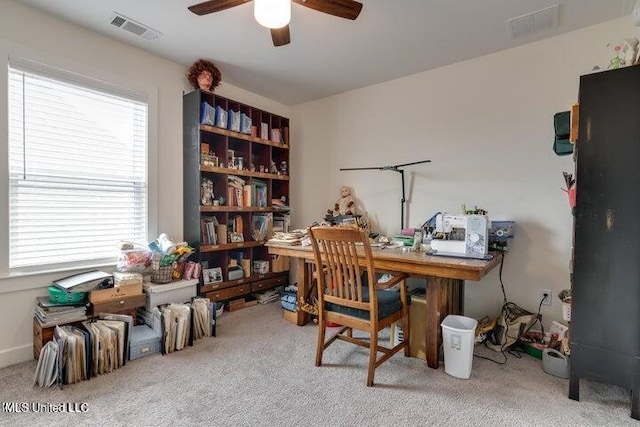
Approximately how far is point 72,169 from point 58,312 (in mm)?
1047

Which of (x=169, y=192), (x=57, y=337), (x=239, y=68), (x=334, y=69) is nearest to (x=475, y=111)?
(x=334, y=69)

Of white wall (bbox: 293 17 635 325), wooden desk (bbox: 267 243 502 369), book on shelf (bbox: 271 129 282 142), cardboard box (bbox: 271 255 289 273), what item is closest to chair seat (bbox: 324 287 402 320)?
wooden desk (bbox: 267 243 502 369)

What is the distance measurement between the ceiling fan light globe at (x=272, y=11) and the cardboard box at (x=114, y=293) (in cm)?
206

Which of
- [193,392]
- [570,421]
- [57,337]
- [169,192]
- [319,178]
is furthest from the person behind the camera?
[319,178]

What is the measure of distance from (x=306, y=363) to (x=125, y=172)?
2164 millimetres

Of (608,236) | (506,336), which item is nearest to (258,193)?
(506,336)

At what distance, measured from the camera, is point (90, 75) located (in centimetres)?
238

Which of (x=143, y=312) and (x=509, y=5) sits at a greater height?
(x=509, y=5)

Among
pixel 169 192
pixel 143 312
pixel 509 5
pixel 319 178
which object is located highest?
pixel 509 5

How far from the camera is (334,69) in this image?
2996 mm

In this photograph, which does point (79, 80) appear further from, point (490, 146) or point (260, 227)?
point (490, 146)

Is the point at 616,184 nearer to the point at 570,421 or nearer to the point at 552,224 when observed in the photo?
the point at 552,224

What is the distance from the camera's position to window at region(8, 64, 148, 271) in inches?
83.0

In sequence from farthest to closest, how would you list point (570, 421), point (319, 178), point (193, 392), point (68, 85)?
1. point (319, 178)
2. point (68, 85)
3. point (193, 392)
4. point (570, 421)
